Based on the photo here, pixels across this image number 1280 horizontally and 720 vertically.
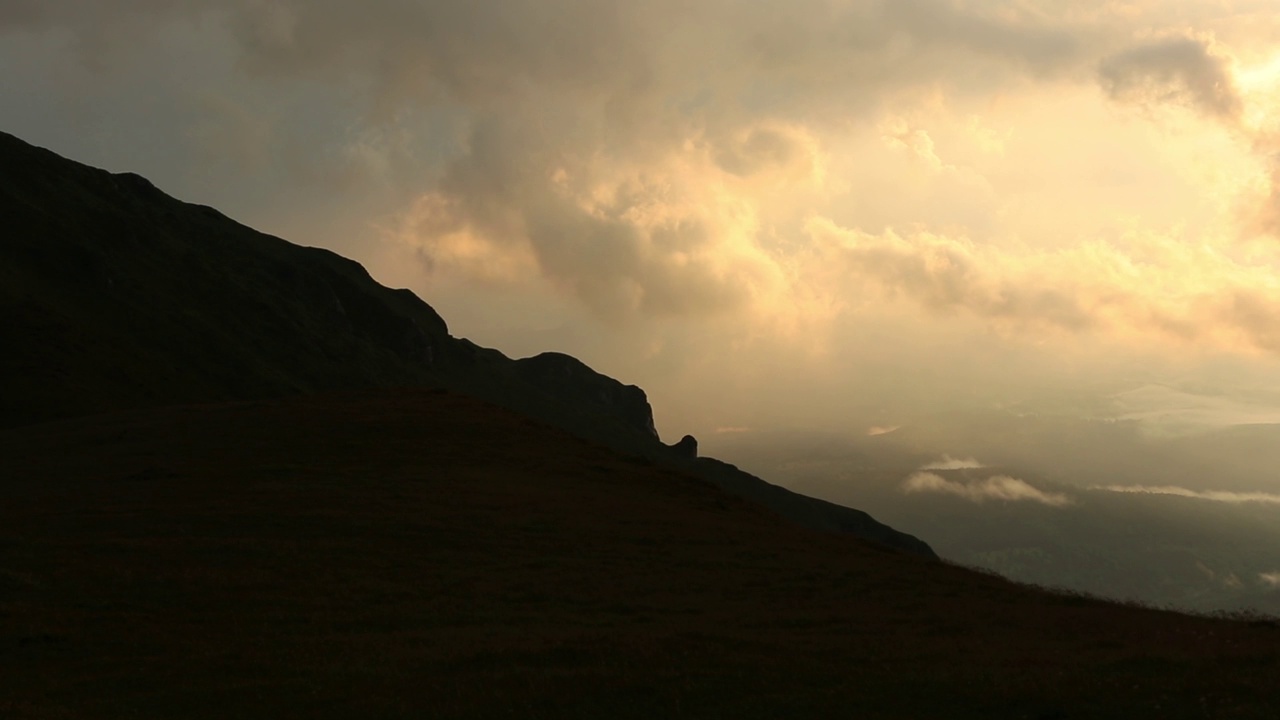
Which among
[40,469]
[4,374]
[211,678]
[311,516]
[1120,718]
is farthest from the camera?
[4,374]

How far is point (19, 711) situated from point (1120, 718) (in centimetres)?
2559

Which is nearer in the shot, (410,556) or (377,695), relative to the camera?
(377,695)

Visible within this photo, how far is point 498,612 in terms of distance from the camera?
3722 cm

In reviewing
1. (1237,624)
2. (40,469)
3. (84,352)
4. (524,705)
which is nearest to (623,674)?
(524,705)

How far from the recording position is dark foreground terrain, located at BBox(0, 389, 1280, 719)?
2384cm

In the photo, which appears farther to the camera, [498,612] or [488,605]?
[488,605]

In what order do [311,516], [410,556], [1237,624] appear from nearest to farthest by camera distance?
1. [1237,624]
2. [410,556]
3. [311,516]

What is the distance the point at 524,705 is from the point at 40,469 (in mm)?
59536

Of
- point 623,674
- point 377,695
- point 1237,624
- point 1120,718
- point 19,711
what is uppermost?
point 1237,624

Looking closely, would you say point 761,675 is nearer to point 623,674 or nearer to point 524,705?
point 623,674

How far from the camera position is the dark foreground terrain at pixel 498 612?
2384 cm

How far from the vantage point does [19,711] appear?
23625 millimetres

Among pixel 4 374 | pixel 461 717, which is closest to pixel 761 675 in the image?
pixel 461 717

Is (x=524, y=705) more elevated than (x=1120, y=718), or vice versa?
(x=1120, y=718)
